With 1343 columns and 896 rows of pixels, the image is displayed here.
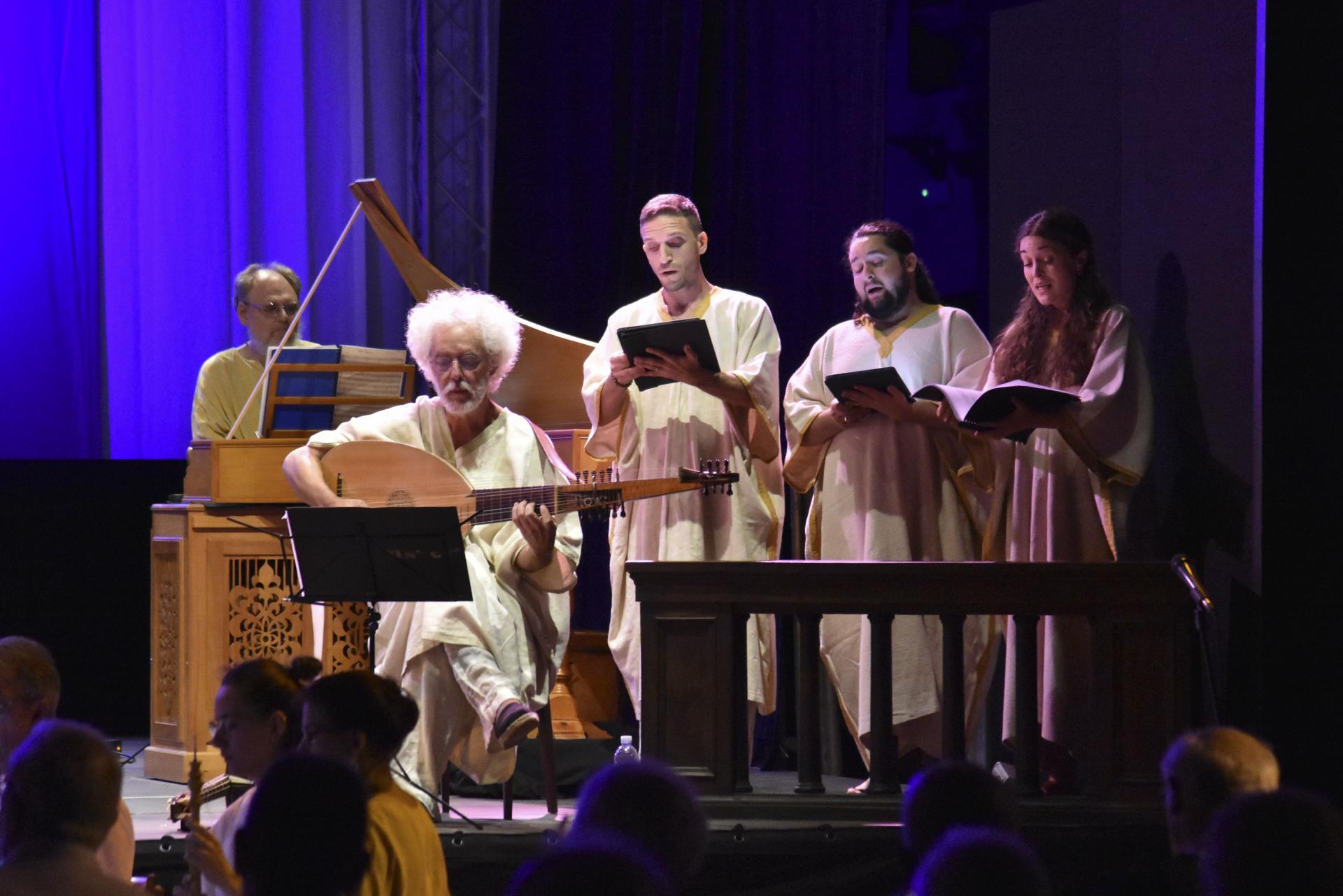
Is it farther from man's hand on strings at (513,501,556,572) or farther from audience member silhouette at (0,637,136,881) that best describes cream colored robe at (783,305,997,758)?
audience member silhouette at (0,637,136,881)

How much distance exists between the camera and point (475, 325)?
226 inches

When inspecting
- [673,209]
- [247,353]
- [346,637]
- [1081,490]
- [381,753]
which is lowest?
[346,637]

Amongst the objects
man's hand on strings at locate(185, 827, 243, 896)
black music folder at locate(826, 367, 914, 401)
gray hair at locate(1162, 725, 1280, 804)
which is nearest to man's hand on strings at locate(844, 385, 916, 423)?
black music folder at locate(826, 367, 914, 401)

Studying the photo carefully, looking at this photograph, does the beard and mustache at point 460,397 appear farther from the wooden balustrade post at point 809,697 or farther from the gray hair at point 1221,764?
the gray hair at point 1221,764

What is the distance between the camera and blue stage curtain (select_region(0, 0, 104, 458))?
7.57 meters

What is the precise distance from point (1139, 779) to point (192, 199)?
207 inches

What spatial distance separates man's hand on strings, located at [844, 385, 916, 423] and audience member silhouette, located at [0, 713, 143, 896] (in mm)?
3320

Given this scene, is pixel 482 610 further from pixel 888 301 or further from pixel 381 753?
pixel 381 753

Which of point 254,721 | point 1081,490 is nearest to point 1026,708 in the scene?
point 1081,490

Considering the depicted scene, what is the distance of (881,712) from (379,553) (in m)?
1.53

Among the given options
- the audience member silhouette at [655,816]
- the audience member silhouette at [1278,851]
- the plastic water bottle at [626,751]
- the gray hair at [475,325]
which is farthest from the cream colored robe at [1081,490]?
the audience member silhouette at [1278,851]

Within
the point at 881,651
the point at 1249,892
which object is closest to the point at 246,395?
the point at 881,651

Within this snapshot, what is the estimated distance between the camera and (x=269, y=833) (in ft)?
7.45

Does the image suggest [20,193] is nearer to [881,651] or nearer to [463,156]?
[463,156]
